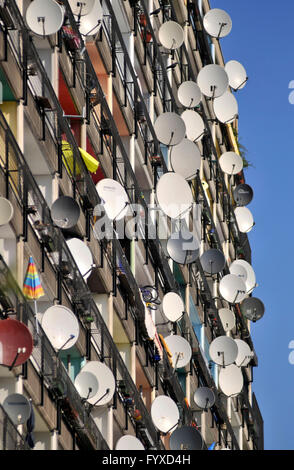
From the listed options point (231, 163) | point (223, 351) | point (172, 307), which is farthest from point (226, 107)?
point (172, 307)

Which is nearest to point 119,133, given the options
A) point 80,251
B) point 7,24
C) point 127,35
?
point 127,35

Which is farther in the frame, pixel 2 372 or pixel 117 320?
pixel 117 320

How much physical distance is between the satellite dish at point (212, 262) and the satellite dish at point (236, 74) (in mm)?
9833

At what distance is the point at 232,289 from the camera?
60.4 meters

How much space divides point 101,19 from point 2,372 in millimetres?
13448

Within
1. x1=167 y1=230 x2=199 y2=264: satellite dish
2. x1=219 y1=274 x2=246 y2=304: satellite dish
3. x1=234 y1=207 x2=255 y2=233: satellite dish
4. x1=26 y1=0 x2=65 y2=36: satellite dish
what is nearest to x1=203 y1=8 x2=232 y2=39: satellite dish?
x1=219 y1=274 x2=246 y2=304: satellite dish

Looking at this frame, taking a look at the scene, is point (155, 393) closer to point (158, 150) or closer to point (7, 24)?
point (158, 150)

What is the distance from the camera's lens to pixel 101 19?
4506 cm

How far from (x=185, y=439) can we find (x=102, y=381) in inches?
266

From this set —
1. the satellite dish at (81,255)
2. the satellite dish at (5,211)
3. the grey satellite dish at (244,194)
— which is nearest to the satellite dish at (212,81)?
the grey satellite dish at (244,194)

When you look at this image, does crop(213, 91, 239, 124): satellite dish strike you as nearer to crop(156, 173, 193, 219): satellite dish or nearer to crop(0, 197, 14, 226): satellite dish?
crop(156, 173, 193, 219): satellite dish

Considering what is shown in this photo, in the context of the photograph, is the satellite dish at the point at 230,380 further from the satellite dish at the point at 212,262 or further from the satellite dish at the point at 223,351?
the satellite dish at the point at 212,262

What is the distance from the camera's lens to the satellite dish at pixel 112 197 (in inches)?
1750
